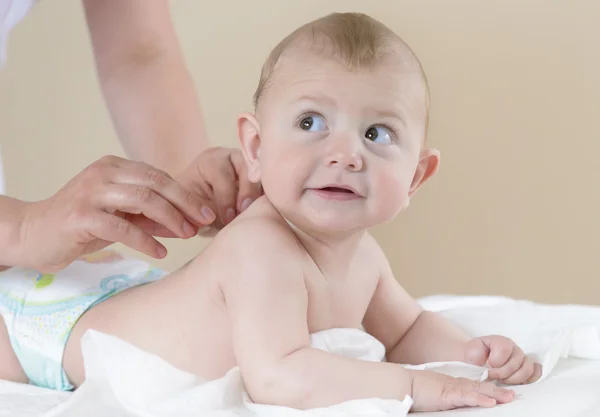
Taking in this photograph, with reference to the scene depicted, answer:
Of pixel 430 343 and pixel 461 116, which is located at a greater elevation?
pixel 461 116

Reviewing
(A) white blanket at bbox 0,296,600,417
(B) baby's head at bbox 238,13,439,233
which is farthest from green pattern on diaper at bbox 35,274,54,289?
(B) baby's head at bbox 238,13,439,233

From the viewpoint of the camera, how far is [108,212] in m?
1.02

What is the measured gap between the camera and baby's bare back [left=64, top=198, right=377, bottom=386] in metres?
0.97

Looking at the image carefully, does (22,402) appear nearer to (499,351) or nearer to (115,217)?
(115,217)

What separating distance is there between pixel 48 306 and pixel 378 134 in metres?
0.50

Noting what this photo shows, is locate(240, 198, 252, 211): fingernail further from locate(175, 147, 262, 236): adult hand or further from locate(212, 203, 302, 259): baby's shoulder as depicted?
locate(212, 203, 302, 259): baby's shoulder

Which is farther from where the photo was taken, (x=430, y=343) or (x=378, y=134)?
(x=430, y=343)

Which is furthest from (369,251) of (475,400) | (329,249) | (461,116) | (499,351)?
(461,116)

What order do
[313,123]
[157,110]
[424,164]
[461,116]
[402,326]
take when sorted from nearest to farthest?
[313,123] < [424,164] < [402,326] < [157,110] < [461,116]

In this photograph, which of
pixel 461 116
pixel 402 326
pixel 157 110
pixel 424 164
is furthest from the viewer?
pixel 461 116

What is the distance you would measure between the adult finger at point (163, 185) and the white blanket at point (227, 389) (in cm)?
18

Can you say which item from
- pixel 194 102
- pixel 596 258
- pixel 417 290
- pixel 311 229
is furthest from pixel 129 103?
pixel 596 258

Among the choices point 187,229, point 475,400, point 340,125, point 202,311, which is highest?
point 340,125

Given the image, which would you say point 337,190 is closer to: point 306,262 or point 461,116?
point 306,262
